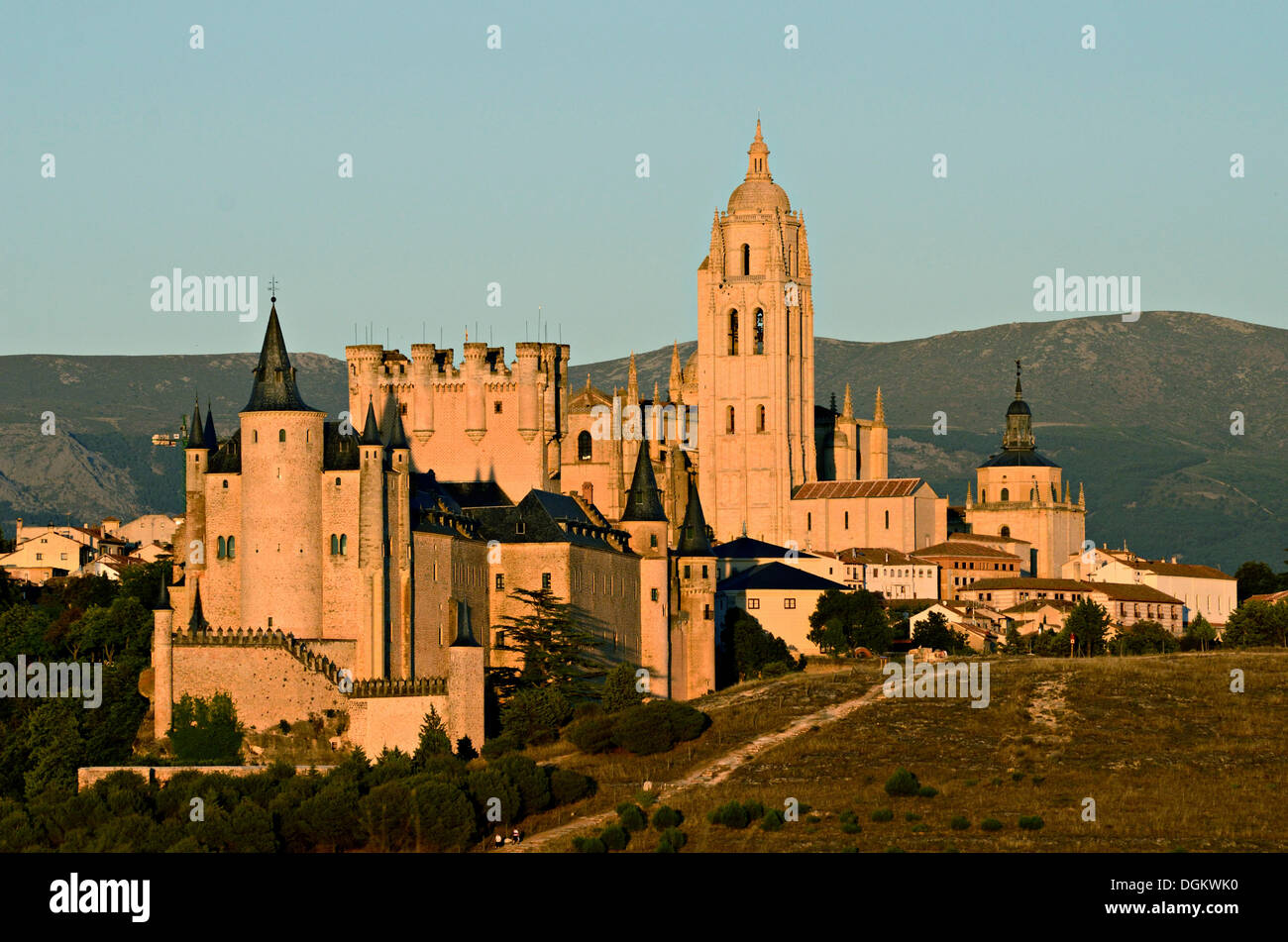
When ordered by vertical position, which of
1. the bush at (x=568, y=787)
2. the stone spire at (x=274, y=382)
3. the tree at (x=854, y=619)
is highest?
the stone spire at (x=274, y=382)

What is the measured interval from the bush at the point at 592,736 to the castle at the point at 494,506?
11.4ft

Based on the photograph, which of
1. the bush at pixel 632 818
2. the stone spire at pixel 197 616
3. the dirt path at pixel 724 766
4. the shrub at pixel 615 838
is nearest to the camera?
the shrub at pixel 615 838

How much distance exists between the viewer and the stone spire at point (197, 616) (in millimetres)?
85812

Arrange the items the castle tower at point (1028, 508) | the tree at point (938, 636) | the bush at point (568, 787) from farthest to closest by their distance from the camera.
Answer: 1. the castle tower at point (1028, 508)
2. the tree at point (938, 636)
3. the bush at point (568, 787)

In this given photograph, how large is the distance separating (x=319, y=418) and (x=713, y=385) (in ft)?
183

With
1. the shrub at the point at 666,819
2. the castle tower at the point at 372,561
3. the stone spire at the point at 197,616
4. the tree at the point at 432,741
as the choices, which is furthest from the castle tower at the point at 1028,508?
the shrub at the point at 666,819

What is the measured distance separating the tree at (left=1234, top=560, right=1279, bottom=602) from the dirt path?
219ft

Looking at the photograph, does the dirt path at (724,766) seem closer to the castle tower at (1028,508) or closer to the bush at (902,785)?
the bush at (902,785)

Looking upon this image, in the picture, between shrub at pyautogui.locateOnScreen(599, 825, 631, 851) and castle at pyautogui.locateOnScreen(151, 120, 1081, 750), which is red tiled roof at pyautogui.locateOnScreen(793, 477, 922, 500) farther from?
shrub at pyautogui.locateOnScreen(599, 825, 631, 851)

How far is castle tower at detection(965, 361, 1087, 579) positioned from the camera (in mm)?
154125

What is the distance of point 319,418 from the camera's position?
3457 inches

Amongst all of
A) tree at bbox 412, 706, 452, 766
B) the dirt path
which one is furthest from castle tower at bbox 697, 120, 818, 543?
tree at bbox 412, 706, 452, 766

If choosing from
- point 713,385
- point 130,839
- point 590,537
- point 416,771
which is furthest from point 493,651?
point 713,385
